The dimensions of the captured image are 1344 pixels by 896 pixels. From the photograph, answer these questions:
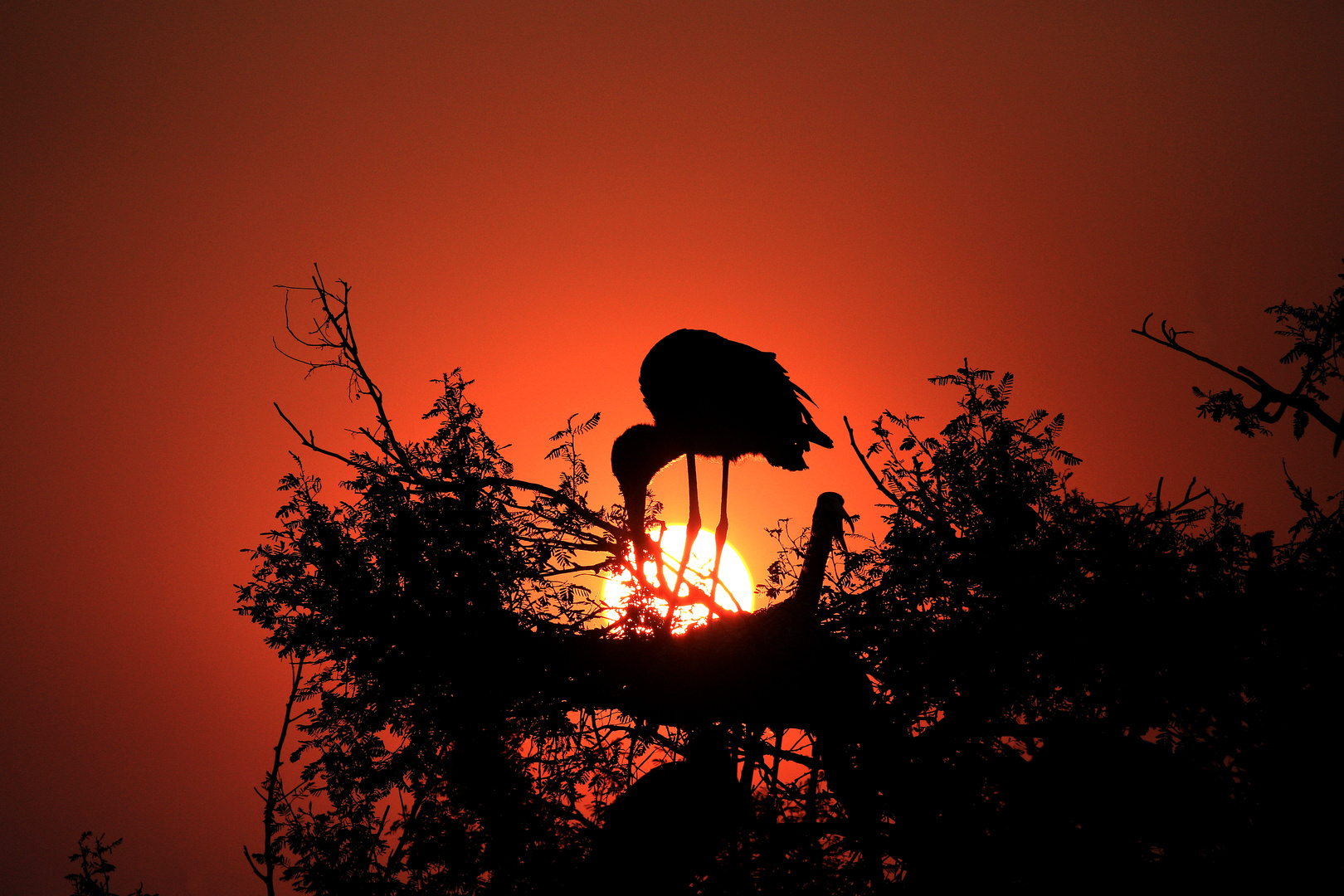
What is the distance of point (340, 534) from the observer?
4.96 m

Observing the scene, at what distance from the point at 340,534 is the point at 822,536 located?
154 inches

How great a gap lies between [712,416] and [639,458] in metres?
0.97

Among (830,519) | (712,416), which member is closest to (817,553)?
(830,519)

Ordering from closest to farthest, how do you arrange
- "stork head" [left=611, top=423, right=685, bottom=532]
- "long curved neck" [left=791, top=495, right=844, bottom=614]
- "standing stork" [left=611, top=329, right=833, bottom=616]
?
"long curved neck" [left=791, top=495, right=844, bottom=614]
"stork head" [left=611, top=423, right=685, bottom=532]
"standing stork" [left=611, top=329, right=833, bottom=616]

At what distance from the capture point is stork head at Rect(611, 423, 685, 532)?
6.66 metres

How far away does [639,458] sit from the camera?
7.02 metres

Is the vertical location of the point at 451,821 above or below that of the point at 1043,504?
below

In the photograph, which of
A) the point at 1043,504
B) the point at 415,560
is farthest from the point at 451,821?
the point at 1043,504

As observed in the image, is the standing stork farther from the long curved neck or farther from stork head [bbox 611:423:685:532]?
the long curved neck

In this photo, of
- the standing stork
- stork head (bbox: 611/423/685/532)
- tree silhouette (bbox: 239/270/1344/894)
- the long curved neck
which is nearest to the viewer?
tree silhouette (bbox: 239/270/1344/894)

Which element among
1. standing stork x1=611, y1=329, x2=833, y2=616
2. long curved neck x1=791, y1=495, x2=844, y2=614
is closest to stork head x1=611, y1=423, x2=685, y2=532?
standing stork x1=611, y1=329, x2=833, y2=616

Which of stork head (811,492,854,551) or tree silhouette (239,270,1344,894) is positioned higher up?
stork head (811,492,854,551)

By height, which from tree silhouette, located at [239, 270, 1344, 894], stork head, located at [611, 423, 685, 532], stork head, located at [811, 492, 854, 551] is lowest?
tree silhouette, located at [239, 270, 1344, 894]

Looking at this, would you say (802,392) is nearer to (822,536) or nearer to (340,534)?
(822,536)
